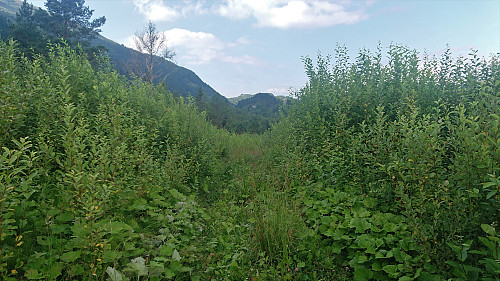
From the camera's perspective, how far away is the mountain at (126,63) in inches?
869

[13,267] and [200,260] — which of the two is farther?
[200,260]

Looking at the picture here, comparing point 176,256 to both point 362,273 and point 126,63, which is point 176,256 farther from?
point 126,63

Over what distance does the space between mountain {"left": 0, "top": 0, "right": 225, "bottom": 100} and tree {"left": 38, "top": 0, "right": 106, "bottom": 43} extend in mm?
2015

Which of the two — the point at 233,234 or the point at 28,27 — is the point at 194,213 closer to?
the point at 233,234

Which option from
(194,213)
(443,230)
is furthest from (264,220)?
(443,230)

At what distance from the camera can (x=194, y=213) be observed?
3.81 m

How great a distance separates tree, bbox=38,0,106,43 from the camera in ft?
86.6

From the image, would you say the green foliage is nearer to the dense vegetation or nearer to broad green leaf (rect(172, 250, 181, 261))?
the dense vegetation

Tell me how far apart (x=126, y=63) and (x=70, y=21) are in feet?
37.6

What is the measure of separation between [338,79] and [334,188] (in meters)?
3.55

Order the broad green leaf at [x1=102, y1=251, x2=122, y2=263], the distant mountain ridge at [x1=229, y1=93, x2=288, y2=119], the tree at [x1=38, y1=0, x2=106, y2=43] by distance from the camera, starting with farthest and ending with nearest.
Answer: the tree at [x1=38, y1=0, x2=106, y2=43]
the distant mountain ridge at [x1=229, y1=93, x2=288, y2=119]
the broad green leaf at [x1=102, y1=251, x2=122, y2=263]

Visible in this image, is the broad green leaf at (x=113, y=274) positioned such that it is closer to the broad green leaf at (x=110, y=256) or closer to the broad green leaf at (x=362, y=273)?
the broad green leaf at (x=110, y=256)

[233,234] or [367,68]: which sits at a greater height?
[367,68]

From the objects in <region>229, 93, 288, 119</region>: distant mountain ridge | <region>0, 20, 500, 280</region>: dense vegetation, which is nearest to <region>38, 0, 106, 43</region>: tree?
<region>229, 93, 288, 119</region>: distant mountain ridge
